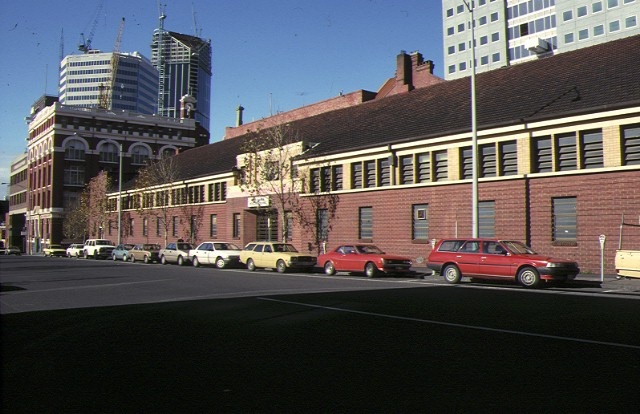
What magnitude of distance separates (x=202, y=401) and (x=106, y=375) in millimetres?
1679

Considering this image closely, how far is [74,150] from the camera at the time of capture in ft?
250

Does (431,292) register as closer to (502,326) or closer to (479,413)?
(502,326)

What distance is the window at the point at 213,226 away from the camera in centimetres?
4292

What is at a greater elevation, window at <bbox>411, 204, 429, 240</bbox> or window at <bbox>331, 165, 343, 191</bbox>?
window at <bbox>331, 165, 343, 191</bbox>

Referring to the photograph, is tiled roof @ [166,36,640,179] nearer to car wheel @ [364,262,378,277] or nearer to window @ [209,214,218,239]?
car wheel @ [364,262,378,277]

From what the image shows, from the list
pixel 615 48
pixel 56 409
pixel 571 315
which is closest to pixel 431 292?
pixel 571 315

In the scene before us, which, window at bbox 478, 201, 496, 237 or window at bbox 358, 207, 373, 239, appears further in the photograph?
window at bbox 358, 207, 373, 239

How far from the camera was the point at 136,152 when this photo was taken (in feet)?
266

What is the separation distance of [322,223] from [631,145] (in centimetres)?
1726

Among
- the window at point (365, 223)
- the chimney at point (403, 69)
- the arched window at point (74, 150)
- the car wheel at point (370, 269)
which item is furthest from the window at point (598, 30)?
the arched window at point (74, 150)

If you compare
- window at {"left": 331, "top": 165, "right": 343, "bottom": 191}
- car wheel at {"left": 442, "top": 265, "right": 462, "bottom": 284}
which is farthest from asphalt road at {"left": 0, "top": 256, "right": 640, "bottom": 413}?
window at {"left": 331, "top": 165, "right": 343, "bottom": 191}

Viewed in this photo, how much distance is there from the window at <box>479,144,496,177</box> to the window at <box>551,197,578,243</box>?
10.7 ft

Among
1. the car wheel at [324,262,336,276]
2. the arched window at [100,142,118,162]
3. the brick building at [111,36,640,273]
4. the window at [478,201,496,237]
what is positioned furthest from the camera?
the arched window at [100,142,118,162]

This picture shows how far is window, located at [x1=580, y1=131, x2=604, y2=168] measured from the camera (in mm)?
21688
